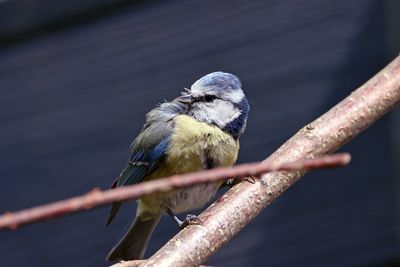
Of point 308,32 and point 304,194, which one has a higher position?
point 308,32

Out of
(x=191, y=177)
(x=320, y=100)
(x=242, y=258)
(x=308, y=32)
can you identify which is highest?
(x=191, y=177)

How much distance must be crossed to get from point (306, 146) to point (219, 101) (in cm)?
60

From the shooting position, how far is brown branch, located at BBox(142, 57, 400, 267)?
124 cm

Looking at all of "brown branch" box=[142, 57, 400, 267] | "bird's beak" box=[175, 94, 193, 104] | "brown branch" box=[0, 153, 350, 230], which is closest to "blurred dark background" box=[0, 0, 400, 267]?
"bird's beak" box=[175, 94, 193, 104]

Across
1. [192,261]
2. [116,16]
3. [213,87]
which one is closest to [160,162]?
[213,87]

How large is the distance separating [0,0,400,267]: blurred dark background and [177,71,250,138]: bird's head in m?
0.70

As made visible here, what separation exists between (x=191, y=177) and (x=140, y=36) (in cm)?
236

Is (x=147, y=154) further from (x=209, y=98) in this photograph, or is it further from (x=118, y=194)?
(x=118, y=194)

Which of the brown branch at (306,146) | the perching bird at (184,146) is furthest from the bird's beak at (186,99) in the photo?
the brown branch at (306,146)

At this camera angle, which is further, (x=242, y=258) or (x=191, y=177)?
(x=242, y=258)

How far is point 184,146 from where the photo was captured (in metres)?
1.81

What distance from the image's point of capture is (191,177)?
445 millimetres

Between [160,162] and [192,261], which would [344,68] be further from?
[192,261]

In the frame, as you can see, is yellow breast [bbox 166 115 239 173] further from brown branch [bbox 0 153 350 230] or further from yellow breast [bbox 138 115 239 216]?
brown branch [bbox 0 153 350 230]
